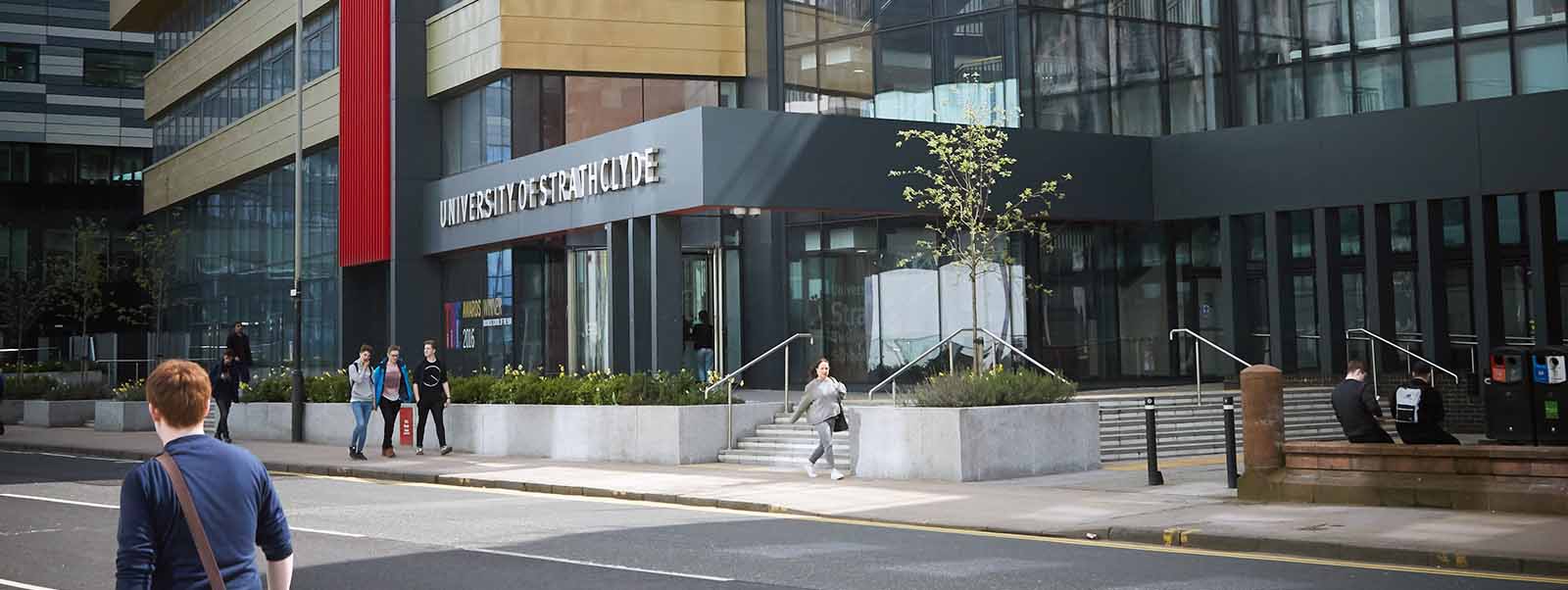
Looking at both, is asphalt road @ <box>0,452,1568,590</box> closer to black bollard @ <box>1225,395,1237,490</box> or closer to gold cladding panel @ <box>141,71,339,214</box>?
black bollard @ <box>1225,395,1237,490</box>

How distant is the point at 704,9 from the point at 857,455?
15.9m

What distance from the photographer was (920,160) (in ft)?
92.2

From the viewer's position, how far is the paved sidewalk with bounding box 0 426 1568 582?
1214cm

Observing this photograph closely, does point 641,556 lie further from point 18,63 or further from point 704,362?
point 18,63

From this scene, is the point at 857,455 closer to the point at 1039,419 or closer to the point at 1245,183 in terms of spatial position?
the point at 1039,419

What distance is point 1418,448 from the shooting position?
14.8 m

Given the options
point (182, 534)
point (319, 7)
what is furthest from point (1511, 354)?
point (319, 7)

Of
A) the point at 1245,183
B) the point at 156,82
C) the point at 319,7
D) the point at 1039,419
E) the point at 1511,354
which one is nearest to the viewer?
the point at 1511,354

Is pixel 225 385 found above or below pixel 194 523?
above

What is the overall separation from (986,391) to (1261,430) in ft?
14.8

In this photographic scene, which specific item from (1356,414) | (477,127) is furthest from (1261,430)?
(477,127)

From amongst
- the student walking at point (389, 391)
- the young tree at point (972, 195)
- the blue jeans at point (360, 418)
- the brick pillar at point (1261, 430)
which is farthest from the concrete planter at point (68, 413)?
the brick pillar at point (1261, 430)

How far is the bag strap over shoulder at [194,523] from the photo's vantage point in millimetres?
4766

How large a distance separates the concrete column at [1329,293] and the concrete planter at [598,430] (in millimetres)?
11684
